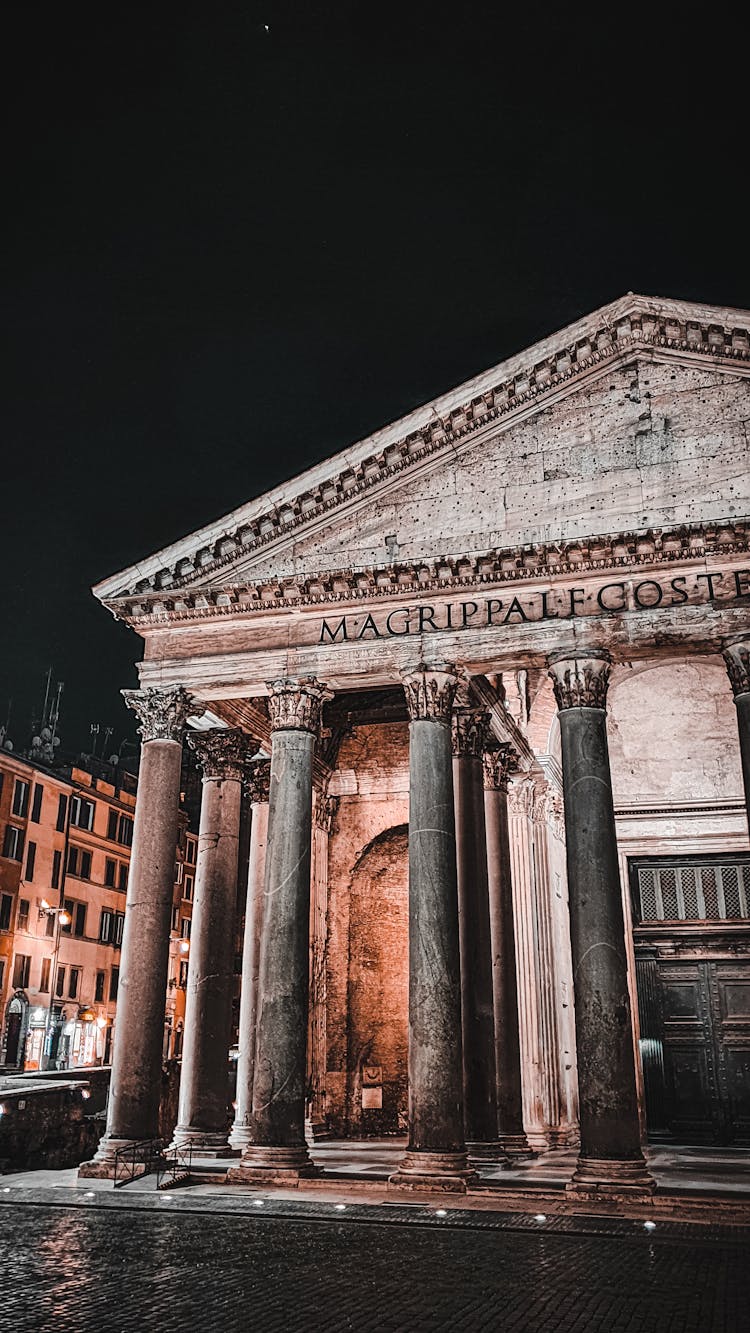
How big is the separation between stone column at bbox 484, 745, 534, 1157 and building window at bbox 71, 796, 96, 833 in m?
31.3

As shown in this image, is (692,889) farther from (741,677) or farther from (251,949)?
(251,949)

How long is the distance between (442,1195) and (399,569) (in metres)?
7.59

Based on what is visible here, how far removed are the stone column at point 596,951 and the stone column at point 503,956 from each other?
3664 mm

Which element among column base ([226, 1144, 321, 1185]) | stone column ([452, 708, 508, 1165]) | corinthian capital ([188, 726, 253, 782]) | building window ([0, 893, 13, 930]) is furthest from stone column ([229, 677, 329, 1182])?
building window ([0, 893, 13, 930])

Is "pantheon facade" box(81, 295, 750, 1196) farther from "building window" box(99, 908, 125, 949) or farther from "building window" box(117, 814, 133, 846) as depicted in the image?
"building window" box(117, 814, 133, 846)

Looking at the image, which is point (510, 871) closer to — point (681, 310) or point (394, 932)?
point (394, 932)

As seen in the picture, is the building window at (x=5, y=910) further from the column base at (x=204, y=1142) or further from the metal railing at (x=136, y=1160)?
the metal railing at (x=136, y=1160)

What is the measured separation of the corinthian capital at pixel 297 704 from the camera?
578 inches

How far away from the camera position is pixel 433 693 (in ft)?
46.2

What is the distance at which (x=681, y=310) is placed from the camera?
46.6 feet

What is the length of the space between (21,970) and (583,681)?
33253 mm

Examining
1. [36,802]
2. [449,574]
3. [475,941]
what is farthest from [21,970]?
[449,574]

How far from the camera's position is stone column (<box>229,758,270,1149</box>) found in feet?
54.7

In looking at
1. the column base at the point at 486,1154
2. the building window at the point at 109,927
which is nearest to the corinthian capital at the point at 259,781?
the column base at the point at 486,1154
